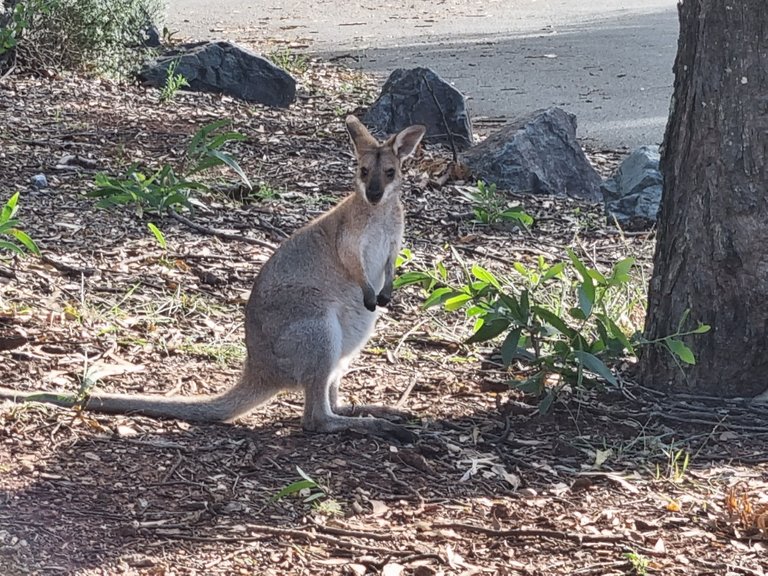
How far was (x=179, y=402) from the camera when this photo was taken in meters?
4.38

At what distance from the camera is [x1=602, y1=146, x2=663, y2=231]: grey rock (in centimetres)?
721

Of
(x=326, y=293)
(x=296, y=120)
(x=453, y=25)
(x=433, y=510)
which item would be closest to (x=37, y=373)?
(x=326, y=293)

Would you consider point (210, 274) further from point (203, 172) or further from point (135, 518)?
point (135, 518)

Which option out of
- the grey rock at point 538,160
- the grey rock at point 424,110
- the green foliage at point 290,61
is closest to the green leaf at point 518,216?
the grey rock at point 538,160

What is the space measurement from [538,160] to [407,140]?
3126mm

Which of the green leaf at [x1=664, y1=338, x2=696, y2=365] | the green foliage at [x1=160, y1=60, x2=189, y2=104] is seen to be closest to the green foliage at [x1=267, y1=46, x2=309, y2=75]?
the green foliage at [x1=160, y1=60, x2=189, y2=104]

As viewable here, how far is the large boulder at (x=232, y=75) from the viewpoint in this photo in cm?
986

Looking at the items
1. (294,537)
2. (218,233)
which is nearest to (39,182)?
(218,233)

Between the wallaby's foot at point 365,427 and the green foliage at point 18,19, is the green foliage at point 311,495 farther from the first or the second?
the green foliage at point 18,19

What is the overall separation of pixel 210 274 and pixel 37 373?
4.61ft

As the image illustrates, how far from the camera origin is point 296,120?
9266 mm

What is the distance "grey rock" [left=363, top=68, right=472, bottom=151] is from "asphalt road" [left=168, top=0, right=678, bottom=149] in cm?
147

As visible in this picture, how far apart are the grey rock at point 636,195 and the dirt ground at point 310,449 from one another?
11.4 inches

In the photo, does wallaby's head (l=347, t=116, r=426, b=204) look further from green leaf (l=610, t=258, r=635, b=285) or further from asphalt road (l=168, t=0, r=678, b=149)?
asphalt road (l=168, t=0, r=678, b=149)
